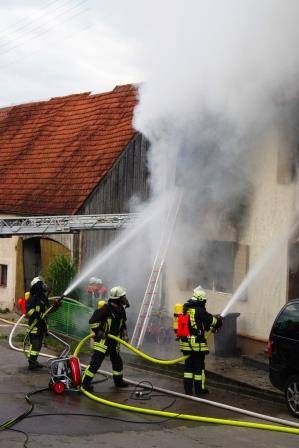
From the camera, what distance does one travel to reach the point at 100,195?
19.2 meters

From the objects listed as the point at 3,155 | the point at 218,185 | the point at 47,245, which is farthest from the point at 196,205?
the point at 3,155

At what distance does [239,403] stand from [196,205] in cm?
575

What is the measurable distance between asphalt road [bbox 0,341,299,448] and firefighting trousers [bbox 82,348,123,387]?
20 cm

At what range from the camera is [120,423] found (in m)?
7.83

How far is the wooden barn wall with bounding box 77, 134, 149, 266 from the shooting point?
18641 mm

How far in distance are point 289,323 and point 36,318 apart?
4421 millimetres

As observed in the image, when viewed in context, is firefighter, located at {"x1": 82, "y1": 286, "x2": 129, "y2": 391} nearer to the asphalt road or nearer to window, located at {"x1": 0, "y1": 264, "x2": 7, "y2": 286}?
the asphalt road

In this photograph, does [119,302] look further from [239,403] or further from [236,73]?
[236,73]

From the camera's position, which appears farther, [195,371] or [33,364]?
[33,364]

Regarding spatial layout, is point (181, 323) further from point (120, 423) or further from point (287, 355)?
point (120, 423)

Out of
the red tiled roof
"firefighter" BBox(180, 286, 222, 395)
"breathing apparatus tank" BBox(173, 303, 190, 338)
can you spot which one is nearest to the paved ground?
"firefighter" BBox(180, 286, 222, 395)

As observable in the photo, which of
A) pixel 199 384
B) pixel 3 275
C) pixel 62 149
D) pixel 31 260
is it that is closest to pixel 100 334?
pixel 199 384

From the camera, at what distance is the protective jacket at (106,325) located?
962cm

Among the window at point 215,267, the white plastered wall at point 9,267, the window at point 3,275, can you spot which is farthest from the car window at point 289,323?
the window at point 3,275
